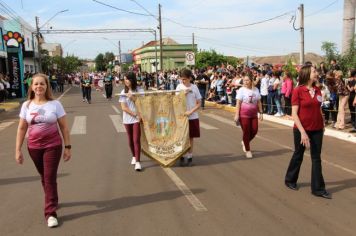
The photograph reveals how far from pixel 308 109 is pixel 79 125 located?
1009cm

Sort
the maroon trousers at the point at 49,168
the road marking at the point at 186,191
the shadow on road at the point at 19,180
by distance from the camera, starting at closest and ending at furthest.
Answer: the maroon trousers at the point at 49,168 < the road marking at the point at 186,191 < the shadow on road at the point at 19,180

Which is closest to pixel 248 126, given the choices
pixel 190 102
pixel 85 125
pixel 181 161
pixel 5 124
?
pixel 190 102

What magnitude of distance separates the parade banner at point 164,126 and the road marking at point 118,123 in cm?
501

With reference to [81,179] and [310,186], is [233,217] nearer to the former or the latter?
[310,186]

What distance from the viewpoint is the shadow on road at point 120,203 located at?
5.57 metres

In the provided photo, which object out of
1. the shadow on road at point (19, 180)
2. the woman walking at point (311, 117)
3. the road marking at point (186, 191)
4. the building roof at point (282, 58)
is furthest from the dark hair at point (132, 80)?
the building roof at point (282, 58)

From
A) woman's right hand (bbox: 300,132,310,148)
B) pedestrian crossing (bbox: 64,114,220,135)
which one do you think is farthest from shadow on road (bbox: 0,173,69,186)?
pedestrian crossing (bbox: 64,114,220,135)

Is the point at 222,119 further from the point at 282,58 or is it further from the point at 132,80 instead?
the point at 282,58

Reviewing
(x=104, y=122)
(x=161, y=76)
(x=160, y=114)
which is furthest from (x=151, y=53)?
(x=160, y=114)

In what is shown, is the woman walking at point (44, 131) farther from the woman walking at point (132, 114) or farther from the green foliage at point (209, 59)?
the green foliage at point (209, 59)

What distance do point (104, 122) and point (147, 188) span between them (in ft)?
29.8

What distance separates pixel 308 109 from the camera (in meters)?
6.14

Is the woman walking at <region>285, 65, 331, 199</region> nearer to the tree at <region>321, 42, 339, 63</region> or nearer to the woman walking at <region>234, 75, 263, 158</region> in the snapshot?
the woman walking at <region>234, 75, 263, 158</region>

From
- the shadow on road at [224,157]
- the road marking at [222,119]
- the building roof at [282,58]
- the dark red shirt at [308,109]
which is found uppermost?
the building roof at [282,58]
